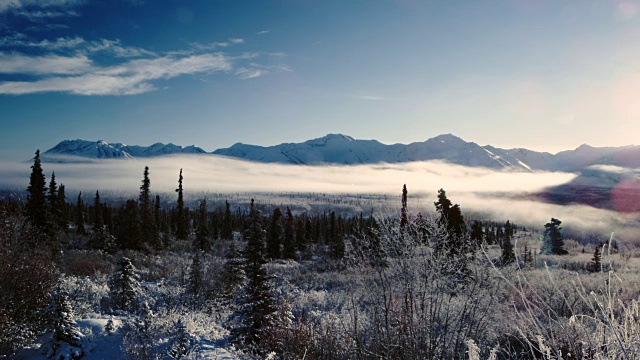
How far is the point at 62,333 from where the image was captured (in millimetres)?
9414

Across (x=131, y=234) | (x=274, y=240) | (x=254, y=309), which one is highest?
(x=254, y=309)

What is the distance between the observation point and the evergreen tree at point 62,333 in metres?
9.22

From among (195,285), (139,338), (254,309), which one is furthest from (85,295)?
(139,338)

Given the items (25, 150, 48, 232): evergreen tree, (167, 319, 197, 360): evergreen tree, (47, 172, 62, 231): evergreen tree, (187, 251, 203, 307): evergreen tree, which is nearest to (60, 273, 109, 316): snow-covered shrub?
(167, 319, 197, 360): evergreen tree

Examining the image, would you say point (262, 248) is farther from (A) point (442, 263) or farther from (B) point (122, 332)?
(A) point (442, 263)

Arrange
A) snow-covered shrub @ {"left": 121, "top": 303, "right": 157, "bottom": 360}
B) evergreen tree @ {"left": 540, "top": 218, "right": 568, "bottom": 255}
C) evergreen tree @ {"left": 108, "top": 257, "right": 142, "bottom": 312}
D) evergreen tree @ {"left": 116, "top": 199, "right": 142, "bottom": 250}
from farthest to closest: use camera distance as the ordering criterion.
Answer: evergreen tree @ {"left": 540, "top": 218, "right": 568, "bottom": 255}, evergreen tree @ {"left": 116, "top": 199, "right": 142, "bottom": 250}, evergreen tree @ {"left": 108, "top": 257, "right": 142, "bottom": 312}, snow-covered shrub @ {"left": 121, "top": 303, "right": 157, "bottom": 360}

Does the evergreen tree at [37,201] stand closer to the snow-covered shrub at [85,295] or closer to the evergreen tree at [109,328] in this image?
the snow-covered shrub at [85,295]

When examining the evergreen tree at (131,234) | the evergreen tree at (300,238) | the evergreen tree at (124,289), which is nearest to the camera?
the evergreen tree at (124,289)

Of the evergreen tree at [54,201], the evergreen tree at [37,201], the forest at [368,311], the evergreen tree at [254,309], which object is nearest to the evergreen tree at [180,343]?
the forest at [368,311]

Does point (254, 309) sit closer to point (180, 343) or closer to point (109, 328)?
point (180, 343)

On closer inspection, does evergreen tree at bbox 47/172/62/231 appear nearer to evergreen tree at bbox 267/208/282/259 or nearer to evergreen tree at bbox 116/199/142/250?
evergreen tree at bbox 116/199/142/250

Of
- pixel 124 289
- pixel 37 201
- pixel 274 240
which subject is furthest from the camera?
pixel 274 240

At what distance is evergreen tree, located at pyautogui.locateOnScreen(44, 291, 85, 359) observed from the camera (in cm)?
922

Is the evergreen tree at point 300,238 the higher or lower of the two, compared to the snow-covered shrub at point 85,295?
lower
